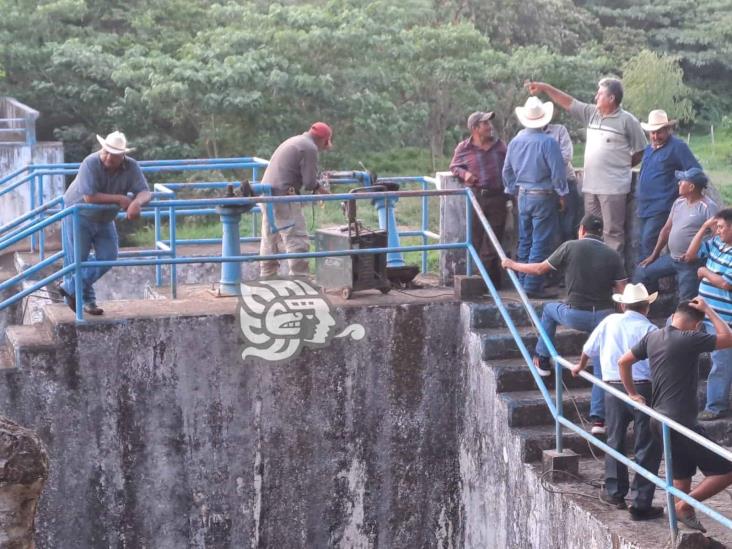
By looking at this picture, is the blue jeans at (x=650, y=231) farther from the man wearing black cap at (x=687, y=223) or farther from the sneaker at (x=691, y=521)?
the sneaker at (x=691, y=521)

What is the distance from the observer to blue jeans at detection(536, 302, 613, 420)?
8.50 metres

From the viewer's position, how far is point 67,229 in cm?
937

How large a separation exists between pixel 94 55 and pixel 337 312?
12.5 meters

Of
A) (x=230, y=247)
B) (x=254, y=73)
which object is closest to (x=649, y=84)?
(x=254, y=73)

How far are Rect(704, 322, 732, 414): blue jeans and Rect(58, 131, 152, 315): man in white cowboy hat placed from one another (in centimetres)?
431

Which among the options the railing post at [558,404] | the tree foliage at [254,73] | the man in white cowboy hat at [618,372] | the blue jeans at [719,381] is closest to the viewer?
the man in white cowboy hat at [618,372]

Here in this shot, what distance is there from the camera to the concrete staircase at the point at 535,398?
8.38 m

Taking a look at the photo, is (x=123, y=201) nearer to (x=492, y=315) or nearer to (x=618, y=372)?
(x=492, y=315)

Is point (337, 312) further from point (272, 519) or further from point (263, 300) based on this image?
point (272, 519)

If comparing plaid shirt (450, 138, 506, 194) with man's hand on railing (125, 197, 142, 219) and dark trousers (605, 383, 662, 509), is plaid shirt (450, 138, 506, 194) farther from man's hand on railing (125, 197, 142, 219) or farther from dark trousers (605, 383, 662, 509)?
dark trousers (605, 383, 662, 509)

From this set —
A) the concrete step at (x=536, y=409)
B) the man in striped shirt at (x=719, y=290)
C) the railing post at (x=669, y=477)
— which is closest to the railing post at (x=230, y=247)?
the concrete step at (x=536, y=409)

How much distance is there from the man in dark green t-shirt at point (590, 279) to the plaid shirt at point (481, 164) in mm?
1736

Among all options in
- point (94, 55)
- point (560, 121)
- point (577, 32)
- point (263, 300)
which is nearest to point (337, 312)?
point (263, 300)

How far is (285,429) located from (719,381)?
3.25 metres
